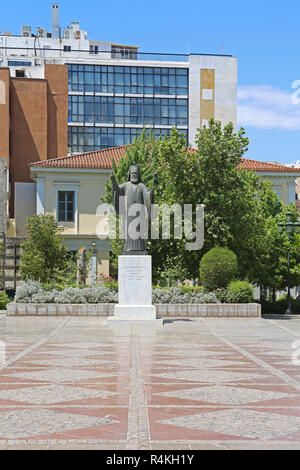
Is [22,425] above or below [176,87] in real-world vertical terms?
below

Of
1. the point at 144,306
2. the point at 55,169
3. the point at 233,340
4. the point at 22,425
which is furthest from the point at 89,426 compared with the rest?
the point at 55,169

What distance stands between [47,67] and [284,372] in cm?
5196

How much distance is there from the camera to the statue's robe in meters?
20.0

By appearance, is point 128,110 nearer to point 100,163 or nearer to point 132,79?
point 132,79

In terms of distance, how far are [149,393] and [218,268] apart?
16899 millimetres

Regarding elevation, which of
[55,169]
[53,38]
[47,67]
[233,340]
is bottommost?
[233,340]

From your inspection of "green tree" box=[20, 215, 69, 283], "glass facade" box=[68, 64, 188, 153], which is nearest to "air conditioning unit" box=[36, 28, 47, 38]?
"glass facade" box=[68, 64, 188, 153]

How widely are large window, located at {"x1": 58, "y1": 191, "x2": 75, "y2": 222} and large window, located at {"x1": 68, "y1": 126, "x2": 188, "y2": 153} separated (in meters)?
28.0

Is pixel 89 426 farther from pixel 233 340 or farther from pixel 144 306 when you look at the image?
pixel 144 306

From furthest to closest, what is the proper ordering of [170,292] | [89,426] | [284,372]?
[170,292]
[284,372]
[89,426]

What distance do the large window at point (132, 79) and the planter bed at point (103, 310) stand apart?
167ft

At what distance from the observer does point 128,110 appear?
7244 centimetres

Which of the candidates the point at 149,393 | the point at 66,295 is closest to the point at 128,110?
the point at 66,295

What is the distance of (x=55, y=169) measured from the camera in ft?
142
